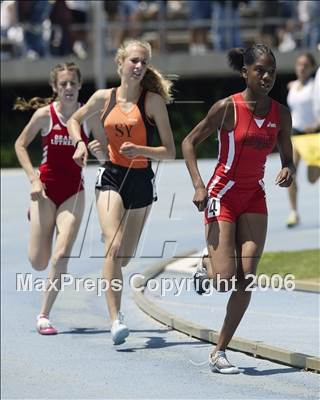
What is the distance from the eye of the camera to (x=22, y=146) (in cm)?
1116

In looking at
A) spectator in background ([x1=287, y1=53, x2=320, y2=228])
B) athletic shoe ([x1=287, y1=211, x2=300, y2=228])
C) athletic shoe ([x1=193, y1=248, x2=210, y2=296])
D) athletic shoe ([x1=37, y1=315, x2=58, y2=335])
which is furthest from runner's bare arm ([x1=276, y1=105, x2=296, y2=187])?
athletic shoe ([x1=287, y1=211, x2=300, y2=228])

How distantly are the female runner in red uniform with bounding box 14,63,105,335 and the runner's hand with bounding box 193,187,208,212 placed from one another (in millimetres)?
2530

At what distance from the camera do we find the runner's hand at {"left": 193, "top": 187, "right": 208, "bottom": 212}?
8664 mm

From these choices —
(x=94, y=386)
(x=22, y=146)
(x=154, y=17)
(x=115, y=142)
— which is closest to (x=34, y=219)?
(x=22, y=146)

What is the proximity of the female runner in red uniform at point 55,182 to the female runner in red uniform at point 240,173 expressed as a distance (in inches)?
91.4

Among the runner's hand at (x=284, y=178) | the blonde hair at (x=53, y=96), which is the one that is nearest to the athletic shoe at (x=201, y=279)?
the runner's hand at (x=284, y=178)

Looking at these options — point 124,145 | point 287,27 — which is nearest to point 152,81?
point 124,145

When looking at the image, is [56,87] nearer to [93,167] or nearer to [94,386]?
[94,386]

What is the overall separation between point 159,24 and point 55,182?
1549 centimetres

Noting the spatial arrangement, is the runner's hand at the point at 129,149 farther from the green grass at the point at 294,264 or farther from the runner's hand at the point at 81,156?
the green grass at the point at 294,264

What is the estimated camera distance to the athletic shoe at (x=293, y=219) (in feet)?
56.2

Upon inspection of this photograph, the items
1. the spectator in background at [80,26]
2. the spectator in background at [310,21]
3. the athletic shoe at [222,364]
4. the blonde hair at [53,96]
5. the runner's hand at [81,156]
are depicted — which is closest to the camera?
the athletic shoe at [222,364]

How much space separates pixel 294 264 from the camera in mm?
14281

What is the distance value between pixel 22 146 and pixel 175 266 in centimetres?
353
